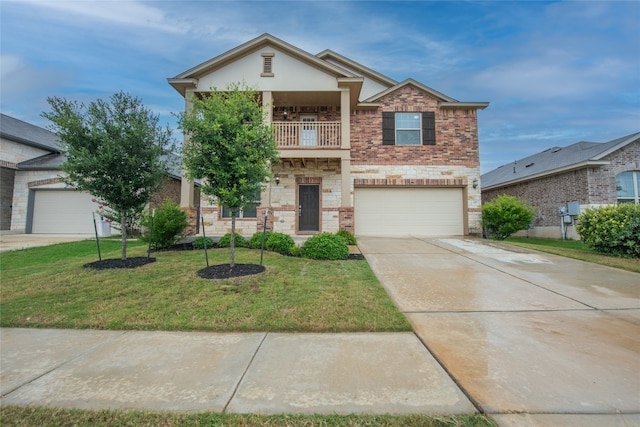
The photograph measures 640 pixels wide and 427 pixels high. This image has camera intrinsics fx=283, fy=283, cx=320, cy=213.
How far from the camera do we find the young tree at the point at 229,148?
18.0 ft

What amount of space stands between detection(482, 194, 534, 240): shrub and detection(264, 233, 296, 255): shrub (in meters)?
8.32

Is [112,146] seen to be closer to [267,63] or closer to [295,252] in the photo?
[295,252]

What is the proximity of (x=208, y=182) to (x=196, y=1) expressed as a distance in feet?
25.9

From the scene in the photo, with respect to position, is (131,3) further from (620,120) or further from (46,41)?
(620,120)

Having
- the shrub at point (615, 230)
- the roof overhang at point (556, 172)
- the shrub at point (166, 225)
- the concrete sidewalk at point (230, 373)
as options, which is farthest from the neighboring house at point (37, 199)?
the roof overhang at point (556, 172)

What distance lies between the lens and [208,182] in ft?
19.3

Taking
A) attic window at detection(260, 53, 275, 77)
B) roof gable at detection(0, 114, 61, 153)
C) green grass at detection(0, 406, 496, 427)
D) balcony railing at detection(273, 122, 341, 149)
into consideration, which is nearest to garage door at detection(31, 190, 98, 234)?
roof gable at detection(0, 114, 61, 153)

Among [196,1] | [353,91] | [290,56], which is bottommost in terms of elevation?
[353,91]

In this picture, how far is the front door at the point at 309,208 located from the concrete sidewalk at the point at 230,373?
29.3 feet

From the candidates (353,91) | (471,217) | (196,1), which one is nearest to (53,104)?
(196,1)

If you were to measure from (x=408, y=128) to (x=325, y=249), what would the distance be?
8.00 metres

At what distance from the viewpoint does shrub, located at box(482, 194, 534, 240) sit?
1097cm

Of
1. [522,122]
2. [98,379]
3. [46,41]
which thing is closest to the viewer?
[98,379]

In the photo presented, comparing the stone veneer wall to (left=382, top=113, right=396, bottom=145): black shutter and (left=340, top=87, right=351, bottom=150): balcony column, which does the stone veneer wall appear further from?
(left=382, top=113, right=396, bottom=145): black shutter
